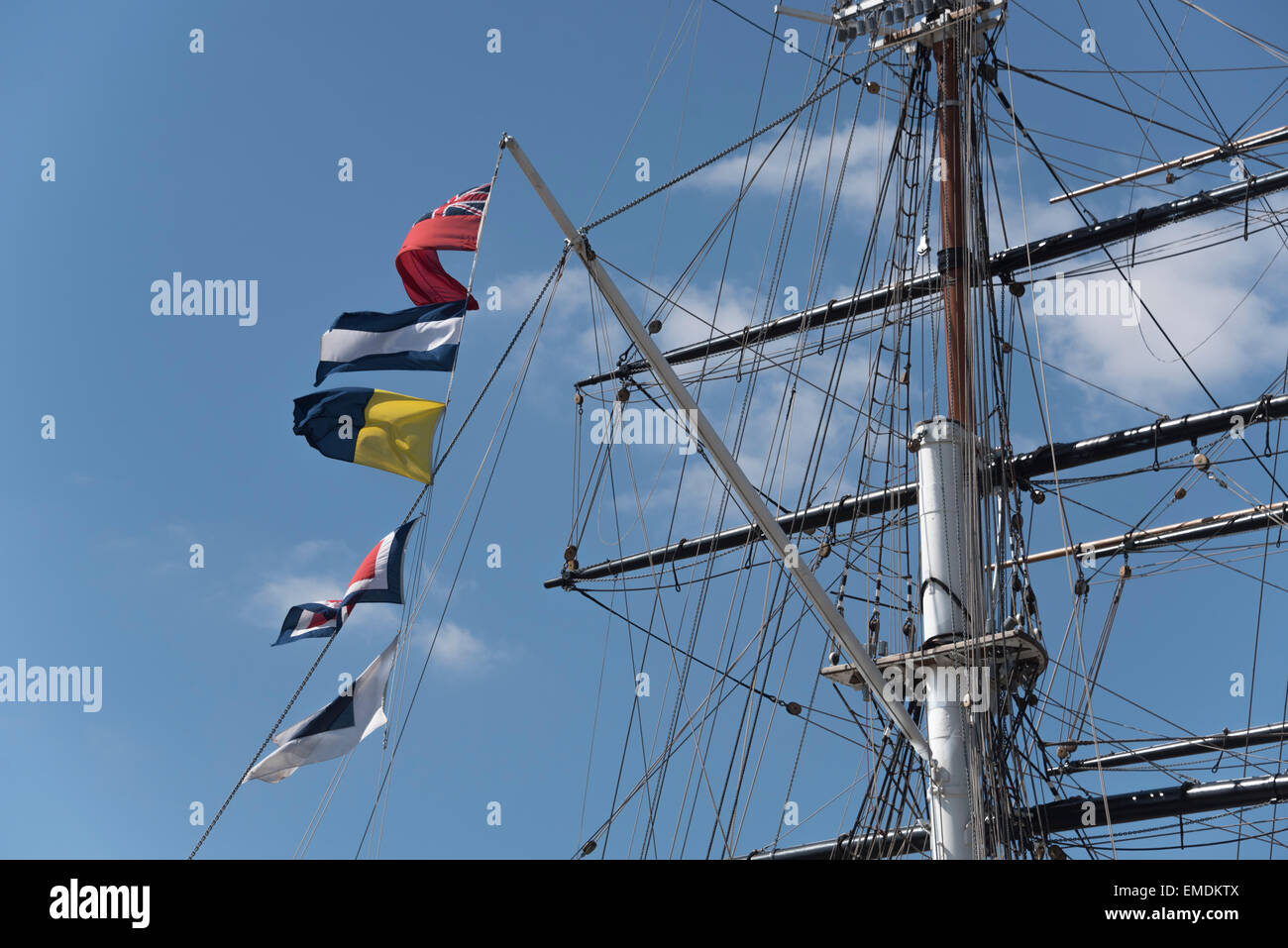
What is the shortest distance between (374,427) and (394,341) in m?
0.89

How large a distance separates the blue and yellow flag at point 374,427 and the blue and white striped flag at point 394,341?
27cm

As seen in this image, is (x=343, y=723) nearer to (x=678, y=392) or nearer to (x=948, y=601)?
Answer: (x=678, y=392)

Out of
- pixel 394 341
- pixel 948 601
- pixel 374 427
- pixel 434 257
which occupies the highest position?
pixel 434 257

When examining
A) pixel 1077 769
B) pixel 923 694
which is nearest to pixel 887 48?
pixel 923 694

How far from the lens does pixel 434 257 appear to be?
15.6 meters

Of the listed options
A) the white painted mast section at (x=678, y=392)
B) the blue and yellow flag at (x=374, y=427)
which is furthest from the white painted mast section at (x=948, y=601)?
the blue and yellow flag at (x=374, y=427)

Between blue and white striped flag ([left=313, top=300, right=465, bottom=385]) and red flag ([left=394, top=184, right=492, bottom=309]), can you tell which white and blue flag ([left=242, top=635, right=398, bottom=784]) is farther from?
red flag ([left=394, top=184, right=492, bottom=309])

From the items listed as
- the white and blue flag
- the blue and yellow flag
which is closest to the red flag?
the blue and yellow flag

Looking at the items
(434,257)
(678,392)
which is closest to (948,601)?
(678,392)

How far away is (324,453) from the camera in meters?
15.3

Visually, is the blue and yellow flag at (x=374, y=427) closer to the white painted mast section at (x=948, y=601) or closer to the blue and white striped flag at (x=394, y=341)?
the blue and white striped flag at (x=394, y=341)

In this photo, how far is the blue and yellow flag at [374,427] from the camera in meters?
14.9
